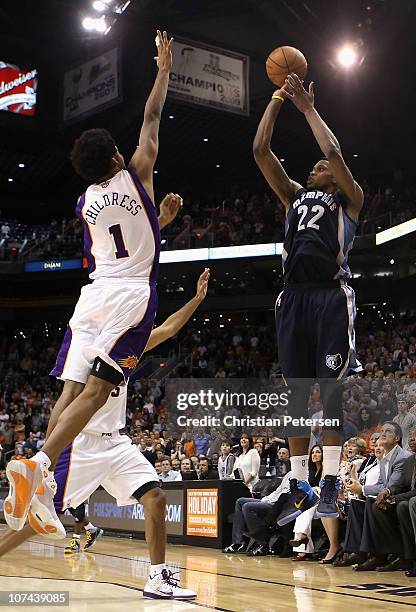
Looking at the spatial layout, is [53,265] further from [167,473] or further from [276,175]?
[276,175]

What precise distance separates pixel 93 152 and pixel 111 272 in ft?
2.35

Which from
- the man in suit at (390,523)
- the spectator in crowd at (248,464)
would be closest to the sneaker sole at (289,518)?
the man in suit at (390,523)

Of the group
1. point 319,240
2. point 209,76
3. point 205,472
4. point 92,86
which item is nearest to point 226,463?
point 205,472

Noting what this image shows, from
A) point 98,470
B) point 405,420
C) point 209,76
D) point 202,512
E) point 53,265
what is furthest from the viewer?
point 53,265

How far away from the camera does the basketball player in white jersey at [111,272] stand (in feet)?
14.3

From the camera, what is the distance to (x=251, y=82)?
2406cm

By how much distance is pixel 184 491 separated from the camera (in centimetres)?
1145

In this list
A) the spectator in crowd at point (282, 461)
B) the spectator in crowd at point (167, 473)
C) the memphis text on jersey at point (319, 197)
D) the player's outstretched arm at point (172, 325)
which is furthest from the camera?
the spectator in crowd at point (167, 473)

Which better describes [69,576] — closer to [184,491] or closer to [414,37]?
[184,491]

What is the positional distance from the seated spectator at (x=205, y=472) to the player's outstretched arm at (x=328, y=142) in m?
7.92

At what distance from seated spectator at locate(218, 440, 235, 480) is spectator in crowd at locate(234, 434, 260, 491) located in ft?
1.38

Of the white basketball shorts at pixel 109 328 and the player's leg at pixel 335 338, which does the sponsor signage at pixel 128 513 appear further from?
the white basketball shorts at pixel 109 328

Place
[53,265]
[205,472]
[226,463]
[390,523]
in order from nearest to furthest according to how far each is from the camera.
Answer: [390,523] → [226,463] → [205,472] → [53,265]

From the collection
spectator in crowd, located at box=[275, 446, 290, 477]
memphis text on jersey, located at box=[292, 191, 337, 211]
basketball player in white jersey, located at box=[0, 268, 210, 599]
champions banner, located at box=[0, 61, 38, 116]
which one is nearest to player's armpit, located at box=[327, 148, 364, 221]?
memphis text on jersey, located at box=[292, 191, 337, 211]
